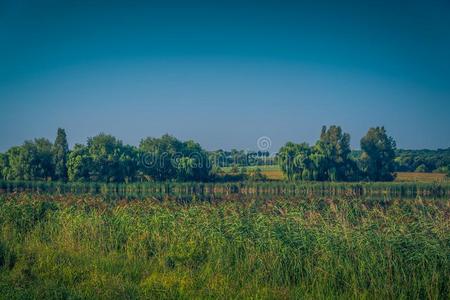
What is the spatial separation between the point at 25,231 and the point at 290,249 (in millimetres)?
9494

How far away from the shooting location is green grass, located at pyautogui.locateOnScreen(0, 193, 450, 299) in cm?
908

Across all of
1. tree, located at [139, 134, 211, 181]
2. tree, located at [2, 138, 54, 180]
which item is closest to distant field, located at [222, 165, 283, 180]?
tree, located at [139, 134, 211, 181]

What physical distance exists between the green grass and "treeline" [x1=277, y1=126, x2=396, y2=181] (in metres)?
71.8

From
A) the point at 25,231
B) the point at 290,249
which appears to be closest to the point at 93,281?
the point at 290,249

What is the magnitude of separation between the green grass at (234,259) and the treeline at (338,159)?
7183 cm

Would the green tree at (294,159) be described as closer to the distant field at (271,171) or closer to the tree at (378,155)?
the distant field at (271,171)

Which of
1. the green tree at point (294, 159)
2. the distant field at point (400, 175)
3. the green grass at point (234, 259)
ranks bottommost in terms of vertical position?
the green grass at point (234, 259)

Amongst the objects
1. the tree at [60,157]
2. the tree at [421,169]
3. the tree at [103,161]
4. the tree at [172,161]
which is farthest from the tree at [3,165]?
the tree at [421,169]

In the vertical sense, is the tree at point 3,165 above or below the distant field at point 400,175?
above

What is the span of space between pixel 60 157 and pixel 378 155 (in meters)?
57.7

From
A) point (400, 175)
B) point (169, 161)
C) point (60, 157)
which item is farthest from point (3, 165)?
point (400, 175)

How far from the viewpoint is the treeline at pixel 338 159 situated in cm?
8444

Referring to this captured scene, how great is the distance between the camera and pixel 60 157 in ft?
262

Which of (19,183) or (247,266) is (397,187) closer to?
(19,183)
